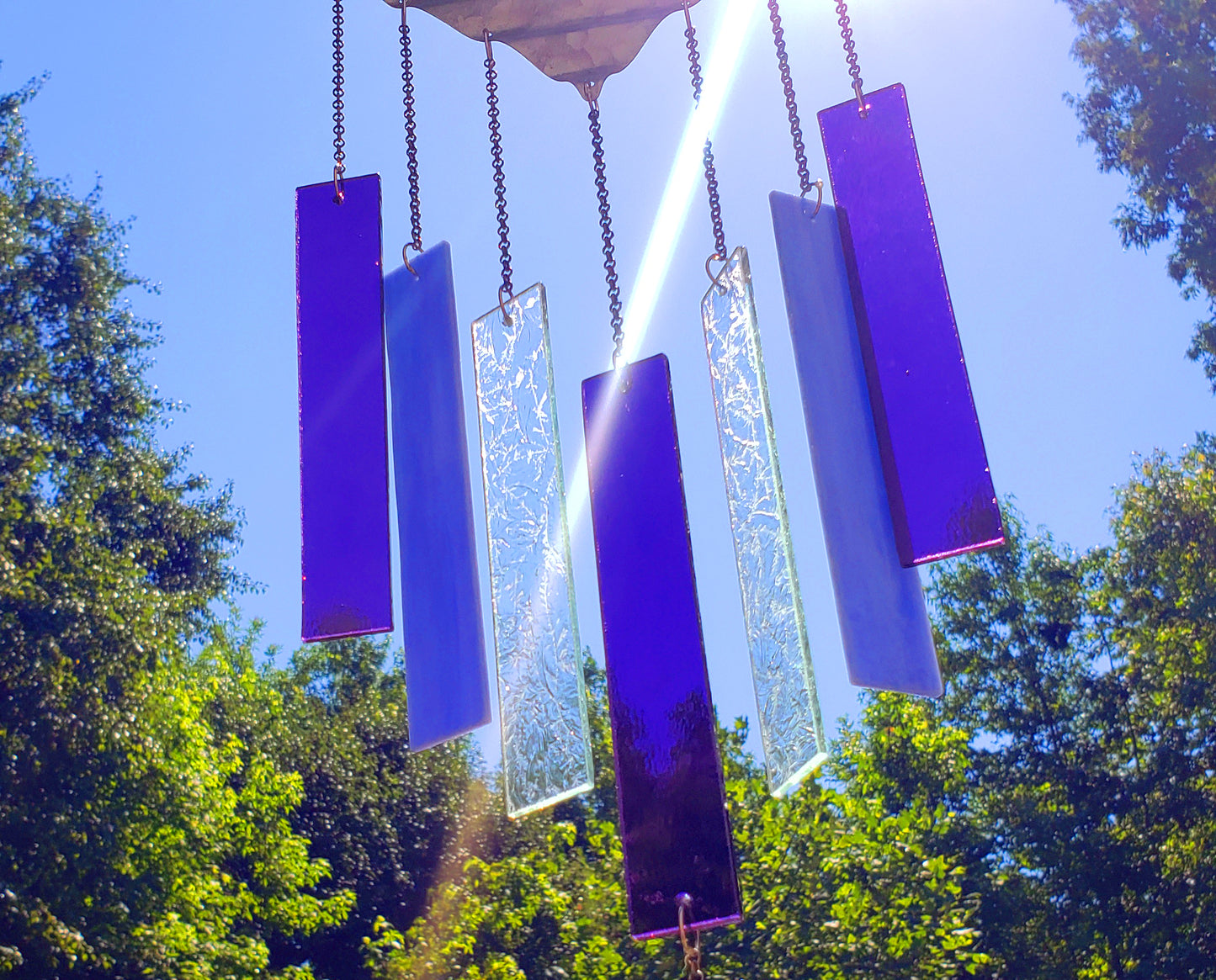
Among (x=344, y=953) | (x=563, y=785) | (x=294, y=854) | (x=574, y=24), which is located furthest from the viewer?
(x=344, y=953)

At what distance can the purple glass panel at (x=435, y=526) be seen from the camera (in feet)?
12.0

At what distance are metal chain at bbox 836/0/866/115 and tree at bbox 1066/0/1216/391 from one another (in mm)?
12412

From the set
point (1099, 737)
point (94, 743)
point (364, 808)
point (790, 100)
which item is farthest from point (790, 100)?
point (364, 808)

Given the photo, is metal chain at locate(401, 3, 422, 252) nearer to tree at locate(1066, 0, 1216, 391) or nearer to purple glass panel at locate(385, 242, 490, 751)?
purple glass panel at locate(385, 242, 490, 751)

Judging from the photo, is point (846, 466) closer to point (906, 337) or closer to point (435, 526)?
point (906, 337)

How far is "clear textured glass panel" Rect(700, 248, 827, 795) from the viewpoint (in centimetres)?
344

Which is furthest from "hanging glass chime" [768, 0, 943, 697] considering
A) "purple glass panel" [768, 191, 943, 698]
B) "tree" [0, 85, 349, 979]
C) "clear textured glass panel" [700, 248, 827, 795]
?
"tree" [0, 85, 349, 979]

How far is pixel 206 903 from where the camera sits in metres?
14.3

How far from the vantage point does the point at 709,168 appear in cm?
423

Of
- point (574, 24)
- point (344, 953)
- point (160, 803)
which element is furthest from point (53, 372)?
point (574, 24)

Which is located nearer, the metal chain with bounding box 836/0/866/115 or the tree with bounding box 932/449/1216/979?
the metal chain with bounding box 836/0/866/115

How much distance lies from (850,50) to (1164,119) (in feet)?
44.0

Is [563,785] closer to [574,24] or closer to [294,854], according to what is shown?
[574,24]

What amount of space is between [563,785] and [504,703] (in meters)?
0.30
